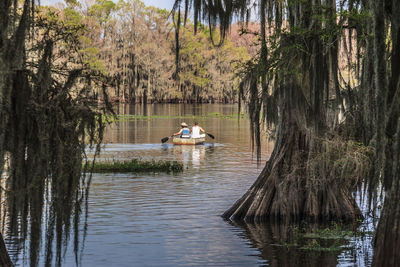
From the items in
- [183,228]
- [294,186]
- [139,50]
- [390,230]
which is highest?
[139,50]

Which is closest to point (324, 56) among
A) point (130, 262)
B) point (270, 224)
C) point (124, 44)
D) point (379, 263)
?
point (270, 224)

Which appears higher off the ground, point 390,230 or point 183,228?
point 390,230

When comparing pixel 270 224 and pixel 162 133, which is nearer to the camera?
pixel 270 224

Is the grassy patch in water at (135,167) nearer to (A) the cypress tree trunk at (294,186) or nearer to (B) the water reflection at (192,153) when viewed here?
(B) the water reflection at (192,153)

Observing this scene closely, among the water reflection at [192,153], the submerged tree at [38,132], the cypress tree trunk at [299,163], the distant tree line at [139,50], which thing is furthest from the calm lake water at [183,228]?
the distant tree line at [139,50]

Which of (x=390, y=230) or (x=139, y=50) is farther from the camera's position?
(x=139, y=50)

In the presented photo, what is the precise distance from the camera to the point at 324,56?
1332 centimetres

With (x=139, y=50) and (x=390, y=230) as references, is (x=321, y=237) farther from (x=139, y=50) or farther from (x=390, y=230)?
(x=139, y=50)

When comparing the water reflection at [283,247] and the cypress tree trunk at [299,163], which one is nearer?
the water reflection at [283,247]

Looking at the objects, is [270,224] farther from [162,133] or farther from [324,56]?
[162,133]

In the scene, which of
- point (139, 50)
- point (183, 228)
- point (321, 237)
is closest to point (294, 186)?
point (321, 237)

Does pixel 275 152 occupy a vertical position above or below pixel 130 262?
above

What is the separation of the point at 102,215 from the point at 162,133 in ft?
114

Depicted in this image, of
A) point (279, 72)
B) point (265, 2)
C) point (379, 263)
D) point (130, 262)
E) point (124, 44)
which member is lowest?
point (130, 262)
